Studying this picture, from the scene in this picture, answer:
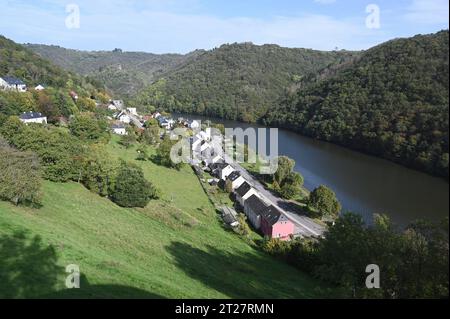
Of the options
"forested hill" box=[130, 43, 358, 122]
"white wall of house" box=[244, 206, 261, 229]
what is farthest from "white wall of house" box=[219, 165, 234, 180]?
"forested hill" box=[130, 43, 358, 122]

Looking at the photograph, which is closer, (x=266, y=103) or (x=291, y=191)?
(x=291, y=191)

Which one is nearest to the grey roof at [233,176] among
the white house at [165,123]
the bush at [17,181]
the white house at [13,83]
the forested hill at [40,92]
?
the bush at [17,181]

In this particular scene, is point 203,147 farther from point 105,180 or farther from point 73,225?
point 73,225

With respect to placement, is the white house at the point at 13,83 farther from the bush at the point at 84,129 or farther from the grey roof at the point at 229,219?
the grey roof at the point at 229,219

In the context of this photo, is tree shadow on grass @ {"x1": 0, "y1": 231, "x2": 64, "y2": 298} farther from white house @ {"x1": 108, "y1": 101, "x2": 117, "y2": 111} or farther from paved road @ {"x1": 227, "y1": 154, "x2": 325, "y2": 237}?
white house @ {"x1": 108, "y1": 101, "x2": 117, "y2": 111}

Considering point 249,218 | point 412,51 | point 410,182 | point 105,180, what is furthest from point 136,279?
point 412,51

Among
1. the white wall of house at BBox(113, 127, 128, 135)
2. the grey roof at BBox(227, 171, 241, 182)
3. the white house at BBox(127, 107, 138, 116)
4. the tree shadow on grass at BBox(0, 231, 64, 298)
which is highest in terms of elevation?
the white house at BBox(127, 107, 138, 116)
